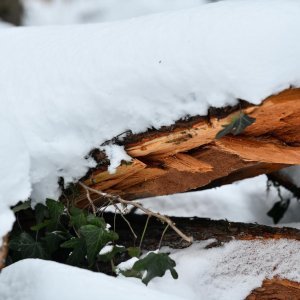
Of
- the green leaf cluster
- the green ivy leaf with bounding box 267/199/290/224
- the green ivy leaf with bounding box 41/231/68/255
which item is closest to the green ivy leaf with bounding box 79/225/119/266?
the green leaf cluster

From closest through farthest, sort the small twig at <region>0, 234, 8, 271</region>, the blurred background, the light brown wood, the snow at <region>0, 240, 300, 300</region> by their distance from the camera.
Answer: the snow at <region>0, 240, 300, 300</region> → the small twig at <region>0, 234, 8, 271</region> → the light brown wood → the blurred background

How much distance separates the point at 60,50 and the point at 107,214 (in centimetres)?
61

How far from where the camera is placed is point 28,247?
145cm

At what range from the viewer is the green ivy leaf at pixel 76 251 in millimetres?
1419

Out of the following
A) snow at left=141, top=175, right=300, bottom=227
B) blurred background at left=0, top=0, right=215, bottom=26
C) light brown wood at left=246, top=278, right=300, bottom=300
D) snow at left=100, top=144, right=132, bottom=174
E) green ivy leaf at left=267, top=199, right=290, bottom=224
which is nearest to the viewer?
snow at left=100, top=144, right=132, bottom=174

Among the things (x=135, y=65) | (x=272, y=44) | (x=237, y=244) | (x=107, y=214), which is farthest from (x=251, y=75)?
(x=107, y=214)

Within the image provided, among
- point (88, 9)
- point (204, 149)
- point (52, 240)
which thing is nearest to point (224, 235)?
point (204, 149)

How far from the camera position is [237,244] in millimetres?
1605

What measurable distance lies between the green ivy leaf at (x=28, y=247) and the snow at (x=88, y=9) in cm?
386

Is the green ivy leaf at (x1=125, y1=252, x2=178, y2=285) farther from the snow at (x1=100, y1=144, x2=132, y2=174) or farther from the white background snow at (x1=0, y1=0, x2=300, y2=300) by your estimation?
the snow at (x1=100, y1=144, x2=132, y2=174)

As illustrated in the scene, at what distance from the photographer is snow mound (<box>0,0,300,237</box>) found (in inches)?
51.0

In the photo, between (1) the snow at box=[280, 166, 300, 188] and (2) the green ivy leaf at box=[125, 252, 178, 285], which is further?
(1) the snow at box=[280, 166, 300, 188]

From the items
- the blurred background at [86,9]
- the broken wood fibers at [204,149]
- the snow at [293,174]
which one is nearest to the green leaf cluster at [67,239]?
the broken wood fibers at [204,149]

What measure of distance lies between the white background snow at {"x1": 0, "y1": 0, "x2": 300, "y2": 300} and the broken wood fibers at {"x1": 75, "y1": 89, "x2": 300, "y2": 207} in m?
0.04
